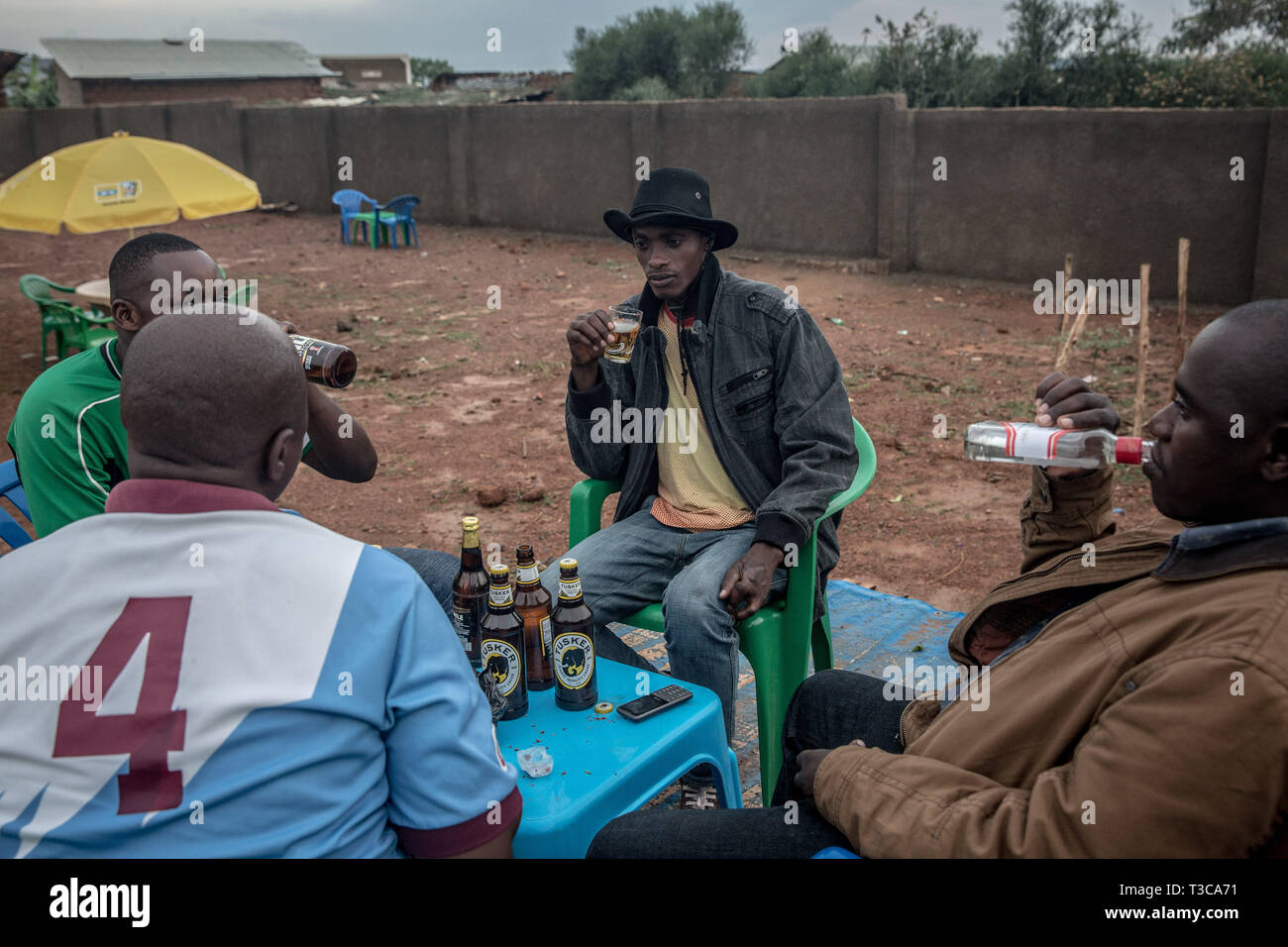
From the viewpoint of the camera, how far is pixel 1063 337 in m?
9.94

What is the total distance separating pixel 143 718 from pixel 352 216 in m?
17.5

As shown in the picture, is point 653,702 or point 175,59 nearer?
point 653,702

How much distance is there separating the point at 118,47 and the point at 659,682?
43.7 m

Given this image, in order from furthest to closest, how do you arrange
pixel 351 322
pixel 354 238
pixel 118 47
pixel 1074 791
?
pixel 118 47, pixel 354 238, pixel 351 322, pixel 1074 791

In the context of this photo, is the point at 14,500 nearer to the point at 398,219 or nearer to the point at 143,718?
the point at 143,718

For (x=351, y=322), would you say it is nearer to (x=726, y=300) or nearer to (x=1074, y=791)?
(x=726, y=300)

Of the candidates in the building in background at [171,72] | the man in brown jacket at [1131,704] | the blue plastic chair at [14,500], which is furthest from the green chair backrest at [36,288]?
the building in background at [171,72]

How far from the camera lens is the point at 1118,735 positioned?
5.21 ft

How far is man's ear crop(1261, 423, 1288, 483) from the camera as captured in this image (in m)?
1.71

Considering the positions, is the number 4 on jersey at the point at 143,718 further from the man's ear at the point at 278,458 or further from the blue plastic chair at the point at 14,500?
the blue plastic chair at the point at 14,500

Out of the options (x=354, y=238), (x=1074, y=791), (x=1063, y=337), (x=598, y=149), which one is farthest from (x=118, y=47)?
(x=1074, y=791)

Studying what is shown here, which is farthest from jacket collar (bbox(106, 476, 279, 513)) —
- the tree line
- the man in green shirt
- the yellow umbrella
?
the tree line

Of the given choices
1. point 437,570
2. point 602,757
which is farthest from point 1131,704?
point 437,570

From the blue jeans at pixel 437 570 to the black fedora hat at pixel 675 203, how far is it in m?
1.30
